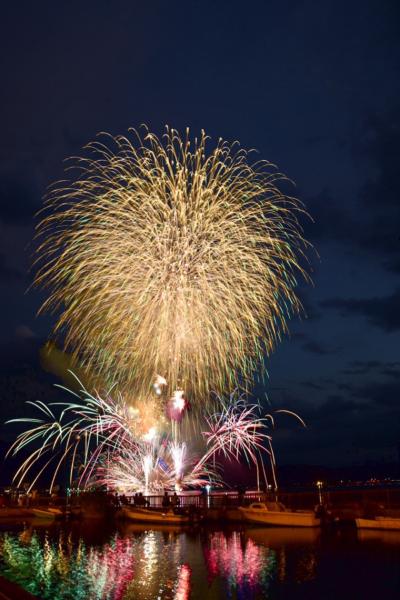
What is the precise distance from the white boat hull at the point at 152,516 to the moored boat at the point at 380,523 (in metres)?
10.2

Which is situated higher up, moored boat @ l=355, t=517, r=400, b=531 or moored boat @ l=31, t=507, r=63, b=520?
moored boat @ l=31, t=507, r=63, b=520

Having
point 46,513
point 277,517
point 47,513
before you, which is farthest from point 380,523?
point 46,513

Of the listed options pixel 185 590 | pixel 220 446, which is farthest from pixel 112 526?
pixel 185 590

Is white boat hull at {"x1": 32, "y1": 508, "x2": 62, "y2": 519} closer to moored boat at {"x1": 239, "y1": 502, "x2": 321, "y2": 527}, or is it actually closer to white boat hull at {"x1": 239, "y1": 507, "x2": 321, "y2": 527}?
moored boat at {"x1": 239, "y1": 502, "x2": 321, "y2": 527}

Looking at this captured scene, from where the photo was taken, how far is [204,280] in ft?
100

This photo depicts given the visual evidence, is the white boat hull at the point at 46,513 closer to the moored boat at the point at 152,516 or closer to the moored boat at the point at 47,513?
the moored boat at the point at 47,513

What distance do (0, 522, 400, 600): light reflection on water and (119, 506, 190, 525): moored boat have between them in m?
2.95

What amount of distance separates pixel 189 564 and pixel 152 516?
52.9 feet

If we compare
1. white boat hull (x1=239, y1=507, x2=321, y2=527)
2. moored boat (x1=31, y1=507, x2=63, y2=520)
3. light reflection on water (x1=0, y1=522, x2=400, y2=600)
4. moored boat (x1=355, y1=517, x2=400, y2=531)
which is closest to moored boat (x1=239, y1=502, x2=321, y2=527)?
white boat hull (x1=239, y1=507, x2=321, y2=527)

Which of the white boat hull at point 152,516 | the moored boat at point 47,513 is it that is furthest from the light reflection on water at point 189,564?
the moored boat at point 47,513

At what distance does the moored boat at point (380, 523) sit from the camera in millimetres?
31922

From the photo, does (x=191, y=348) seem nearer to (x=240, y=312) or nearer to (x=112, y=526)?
(x=240, y=312)

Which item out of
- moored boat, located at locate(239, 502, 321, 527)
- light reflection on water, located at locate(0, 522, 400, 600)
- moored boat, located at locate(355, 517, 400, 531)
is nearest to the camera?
light reflection on water, located at locate(0, 522, 400, 600)

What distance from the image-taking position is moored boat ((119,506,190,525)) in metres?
37.4
